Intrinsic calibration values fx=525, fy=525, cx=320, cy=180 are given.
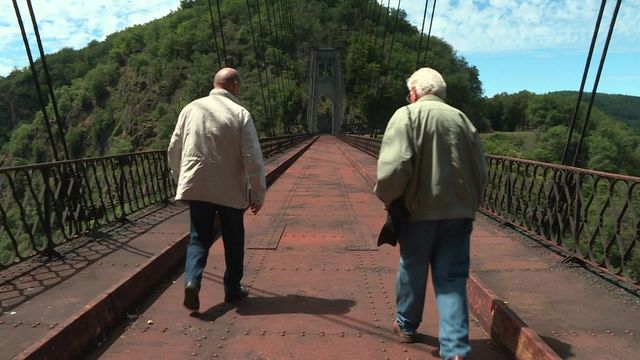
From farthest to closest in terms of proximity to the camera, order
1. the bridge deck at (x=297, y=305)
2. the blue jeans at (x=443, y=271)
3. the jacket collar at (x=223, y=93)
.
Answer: the jacket collar at (x=223, y=93) < the bridge deck at (x=297, y=305) < the blue jeans at (x=443, y=271)

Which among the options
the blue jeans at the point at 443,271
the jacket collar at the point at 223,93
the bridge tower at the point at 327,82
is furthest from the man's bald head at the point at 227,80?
the bridge tower at the point at 327,82

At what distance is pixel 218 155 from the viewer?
326cm

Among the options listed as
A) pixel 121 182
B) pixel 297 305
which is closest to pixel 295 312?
pixel 297 305

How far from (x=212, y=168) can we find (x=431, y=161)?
139cm

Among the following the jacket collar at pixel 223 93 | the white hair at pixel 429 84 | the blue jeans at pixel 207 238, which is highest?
the white hair at pixel 429 84

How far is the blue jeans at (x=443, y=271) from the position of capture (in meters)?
2.48

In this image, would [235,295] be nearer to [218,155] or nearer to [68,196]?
[218,155]

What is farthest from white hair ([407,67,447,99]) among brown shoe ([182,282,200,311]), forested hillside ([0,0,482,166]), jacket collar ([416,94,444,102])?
forested hillside ([0,0,482,166])

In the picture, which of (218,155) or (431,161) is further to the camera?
(218,155)

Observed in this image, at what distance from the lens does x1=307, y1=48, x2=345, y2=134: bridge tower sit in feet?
235

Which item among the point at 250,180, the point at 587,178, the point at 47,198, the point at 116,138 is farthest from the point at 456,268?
the point at 116,138

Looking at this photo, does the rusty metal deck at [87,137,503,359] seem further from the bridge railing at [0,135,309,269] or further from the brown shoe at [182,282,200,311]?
the bridge railing at [0,135,309,269]

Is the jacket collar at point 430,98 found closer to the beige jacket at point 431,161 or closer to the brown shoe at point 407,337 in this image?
the beige jacket at point 431,161

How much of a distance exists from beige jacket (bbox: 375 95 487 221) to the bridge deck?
0.76m
